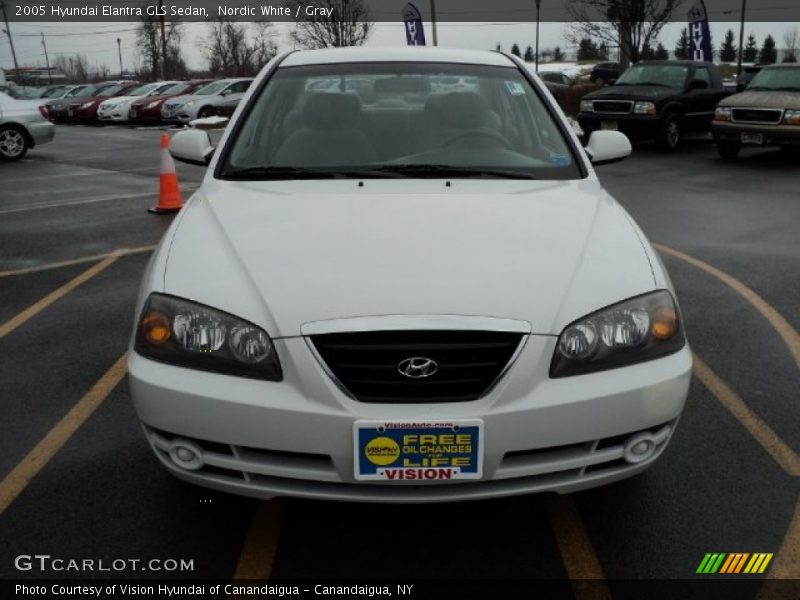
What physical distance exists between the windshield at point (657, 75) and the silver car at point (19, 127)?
38.4 feet

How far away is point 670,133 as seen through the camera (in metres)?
15.4

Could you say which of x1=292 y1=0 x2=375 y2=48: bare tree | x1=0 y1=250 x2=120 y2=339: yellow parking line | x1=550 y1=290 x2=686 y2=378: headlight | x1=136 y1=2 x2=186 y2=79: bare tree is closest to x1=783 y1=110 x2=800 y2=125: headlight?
x1=0 y1=250 x2=120 y2=339: yellow parking line

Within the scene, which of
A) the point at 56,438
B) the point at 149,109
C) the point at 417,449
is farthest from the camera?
the point at 149,109

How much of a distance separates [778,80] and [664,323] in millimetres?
13676

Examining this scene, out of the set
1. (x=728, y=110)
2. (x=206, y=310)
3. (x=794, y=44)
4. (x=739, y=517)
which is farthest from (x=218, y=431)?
(x=794, y=44)

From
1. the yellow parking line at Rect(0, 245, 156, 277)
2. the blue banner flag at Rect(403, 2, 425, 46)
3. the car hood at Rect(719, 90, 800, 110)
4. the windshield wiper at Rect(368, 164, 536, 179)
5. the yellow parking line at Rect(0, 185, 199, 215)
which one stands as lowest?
the yellow parking line at Rect(0, 185, 199, 215)

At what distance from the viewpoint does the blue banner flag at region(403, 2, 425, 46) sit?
27234 millimetres

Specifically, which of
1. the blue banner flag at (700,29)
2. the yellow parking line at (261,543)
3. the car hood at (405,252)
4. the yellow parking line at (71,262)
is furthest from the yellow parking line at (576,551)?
the blue banner flag at (700,29)

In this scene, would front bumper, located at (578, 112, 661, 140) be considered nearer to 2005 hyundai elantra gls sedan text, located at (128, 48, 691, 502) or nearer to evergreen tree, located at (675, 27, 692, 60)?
2005 hyundai elantra gls sedan text, located at (128, 48, 691, 502)

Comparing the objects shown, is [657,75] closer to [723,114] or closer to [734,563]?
[723,114]

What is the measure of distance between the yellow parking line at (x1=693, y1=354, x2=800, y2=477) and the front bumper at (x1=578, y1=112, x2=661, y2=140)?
→ 37.4 feet

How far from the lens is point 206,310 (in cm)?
256

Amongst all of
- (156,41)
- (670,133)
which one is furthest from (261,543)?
(156,41)

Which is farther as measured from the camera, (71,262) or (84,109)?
(84,109)
